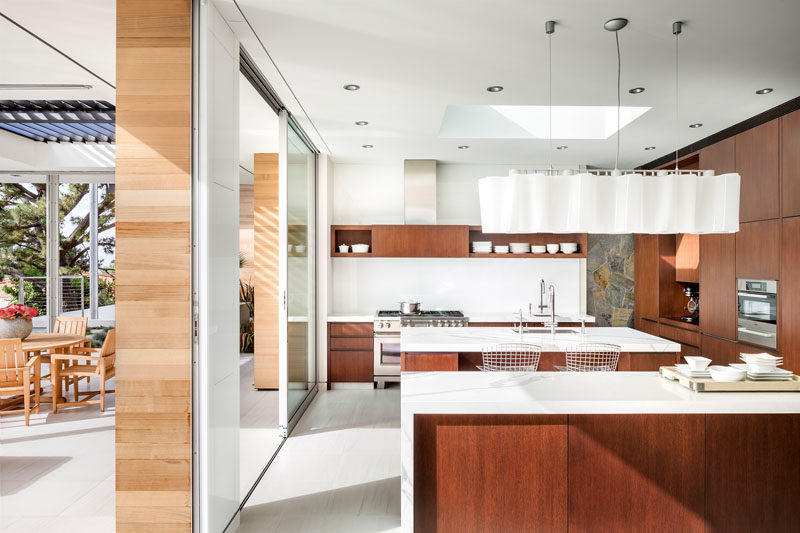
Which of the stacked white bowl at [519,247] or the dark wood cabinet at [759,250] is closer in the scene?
the dark wood cabinet at [759,250]

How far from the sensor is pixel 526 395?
232 cm

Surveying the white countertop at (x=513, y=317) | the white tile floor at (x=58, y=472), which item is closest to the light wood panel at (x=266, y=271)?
the white tile floor at (x=58, y=472)

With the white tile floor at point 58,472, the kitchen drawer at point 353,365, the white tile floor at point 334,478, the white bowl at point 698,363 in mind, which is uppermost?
the white bowl at point 698,363

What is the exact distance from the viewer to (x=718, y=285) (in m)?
4.75

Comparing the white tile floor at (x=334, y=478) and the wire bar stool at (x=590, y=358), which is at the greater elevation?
the wire bar stool at (x=590, y=358)

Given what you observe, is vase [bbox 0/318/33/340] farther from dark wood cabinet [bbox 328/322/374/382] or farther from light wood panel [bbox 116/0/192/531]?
light wood panel [bbox 116/0/192/531]

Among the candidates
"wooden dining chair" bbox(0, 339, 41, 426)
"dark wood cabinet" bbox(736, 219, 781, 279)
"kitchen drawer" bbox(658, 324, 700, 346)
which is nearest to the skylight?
"dark wood cabinet" bbox(736, 219, 781, 279)

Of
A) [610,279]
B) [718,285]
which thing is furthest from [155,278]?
[610,279]

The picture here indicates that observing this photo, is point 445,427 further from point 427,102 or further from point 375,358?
point 375,358

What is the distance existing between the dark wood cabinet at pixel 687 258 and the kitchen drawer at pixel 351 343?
3.80 meters

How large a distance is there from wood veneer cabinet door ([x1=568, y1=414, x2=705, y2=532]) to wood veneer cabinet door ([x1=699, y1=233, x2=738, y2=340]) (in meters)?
2.89

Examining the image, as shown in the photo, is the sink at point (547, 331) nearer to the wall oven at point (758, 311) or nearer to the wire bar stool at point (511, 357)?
the wire bar stool at point (511, 357)

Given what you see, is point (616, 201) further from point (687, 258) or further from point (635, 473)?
point (687, 258)

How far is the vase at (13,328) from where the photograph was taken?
4.73m
